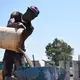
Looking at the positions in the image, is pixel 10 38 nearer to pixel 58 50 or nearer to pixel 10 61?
pixel 10 61

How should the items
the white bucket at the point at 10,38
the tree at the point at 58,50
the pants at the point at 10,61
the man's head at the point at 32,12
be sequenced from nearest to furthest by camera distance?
the man's head at the point at 32,12 → the white bucket at the point at 10,38 → the pants at the point at 10,61 → the tree at the point at 58,50

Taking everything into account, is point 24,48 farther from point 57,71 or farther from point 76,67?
point 76,67

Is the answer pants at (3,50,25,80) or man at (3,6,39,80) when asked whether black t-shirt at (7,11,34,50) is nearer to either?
man at (3,6,39,80)

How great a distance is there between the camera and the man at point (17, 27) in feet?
14.0

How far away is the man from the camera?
425 cm

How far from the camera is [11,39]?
4434mm

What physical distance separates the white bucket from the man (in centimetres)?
8

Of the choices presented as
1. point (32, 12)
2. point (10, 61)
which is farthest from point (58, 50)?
point (32, 12)

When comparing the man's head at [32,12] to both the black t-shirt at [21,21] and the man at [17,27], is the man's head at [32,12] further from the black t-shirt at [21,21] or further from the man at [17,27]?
the black t-shirt at [21,21]

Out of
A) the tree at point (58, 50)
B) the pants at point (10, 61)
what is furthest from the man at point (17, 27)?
the tree at point (58, 50)

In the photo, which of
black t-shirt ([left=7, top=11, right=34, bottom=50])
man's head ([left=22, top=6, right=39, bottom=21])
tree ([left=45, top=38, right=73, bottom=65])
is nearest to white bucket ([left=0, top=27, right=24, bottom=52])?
black t-shirt ([left=7, top=11, right=34, bottom=50])

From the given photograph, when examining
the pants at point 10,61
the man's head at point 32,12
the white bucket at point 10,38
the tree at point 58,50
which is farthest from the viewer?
the tree at point 58,50

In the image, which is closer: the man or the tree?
the man

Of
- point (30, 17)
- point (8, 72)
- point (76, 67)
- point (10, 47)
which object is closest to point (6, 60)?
point (8, 72)
